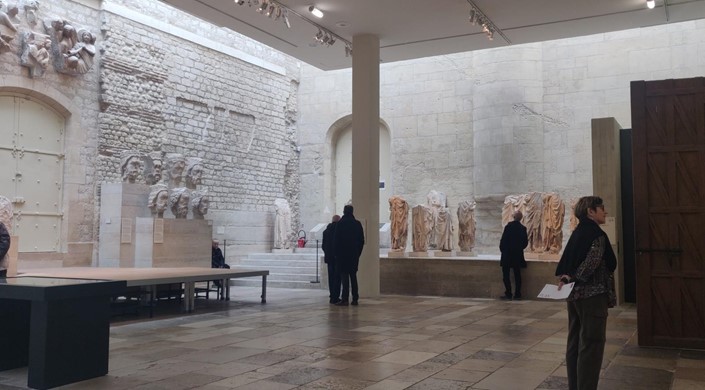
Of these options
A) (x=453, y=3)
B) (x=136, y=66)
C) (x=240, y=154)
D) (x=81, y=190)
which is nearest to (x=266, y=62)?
(x=240, y=154)

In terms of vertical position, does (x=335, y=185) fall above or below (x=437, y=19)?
below

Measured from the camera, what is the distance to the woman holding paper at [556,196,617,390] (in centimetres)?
420

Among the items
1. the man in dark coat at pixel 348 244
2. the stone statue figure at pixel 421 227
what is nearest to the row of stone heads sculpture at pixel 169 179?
the stone statue figure at pixel 421 227

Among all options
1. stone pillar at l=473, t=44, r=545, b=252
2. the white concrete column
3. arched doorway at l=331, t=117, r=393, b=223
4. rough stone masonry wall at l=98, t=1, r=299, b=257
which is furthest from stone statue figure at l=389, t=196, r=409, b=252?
arched doorway at l=331, t=117, r=393, b=223

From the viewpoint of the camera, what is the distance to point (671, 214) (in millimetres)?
6570

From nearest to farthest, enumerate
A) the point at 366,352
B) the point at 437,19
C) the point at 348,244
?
the point at 366,352 → the point at 348,244 → the point at 437,19

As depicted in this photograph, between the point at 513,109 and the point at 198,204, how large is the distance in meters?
8.88

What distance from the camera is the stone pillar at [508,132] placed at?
56.3ft

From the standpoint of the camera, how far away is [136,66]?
15.1m

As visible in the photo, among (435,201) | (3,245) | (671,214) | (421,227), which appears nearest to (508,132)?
(435,201)

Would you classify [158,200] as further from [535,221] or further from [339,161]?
[339,161]

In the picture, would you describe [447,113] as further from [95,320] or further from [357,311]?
[95,320]

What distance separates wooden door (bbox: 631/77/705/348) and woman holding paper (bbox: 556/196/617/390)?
266cm

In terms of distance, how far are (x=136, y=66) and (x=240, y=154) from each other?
4.38 metres
